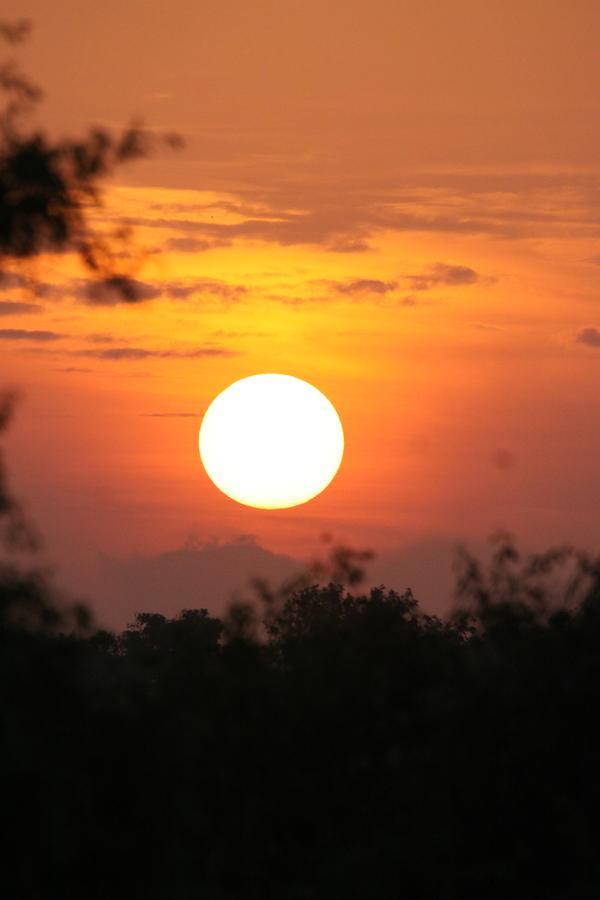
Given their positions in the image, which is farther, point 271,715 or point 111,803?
point 271,715

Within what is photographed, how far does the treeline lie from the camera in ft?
47.1

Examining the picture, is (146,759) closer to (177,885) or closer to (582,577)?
(177,885)

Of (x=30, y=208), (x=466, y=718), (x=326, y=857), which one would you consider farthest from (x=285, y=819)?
(x=30, y=208)

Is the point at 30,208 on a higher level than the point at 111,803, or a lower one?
higher

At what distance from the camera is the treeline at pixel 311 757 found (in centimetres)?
1434

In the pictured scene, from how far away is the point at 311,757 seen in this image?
17.5 meters

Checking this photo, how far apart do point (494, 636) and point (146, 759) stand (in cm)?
546

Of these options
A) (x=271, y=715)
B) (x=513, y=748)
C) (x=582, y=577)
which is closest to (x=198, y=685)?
(x=271, y=715)

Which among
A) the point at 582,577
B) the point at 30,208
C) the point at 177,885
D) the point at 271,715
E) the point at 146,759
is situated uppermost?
the point at 30,208

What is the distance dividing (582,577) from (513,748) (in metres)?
2.72

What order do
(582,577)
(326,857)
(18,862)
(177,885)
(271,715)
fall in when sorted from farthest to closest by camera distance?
(582,577) → (271,715) → (326,857) → (177,885) → (18,862)

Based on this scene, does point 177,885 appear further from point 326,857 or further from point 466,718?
point 466,718

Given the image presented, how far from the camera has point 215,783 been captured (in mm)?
16547

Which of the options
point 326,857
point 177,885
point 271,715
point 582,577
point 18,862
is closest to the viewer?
point 18,862
